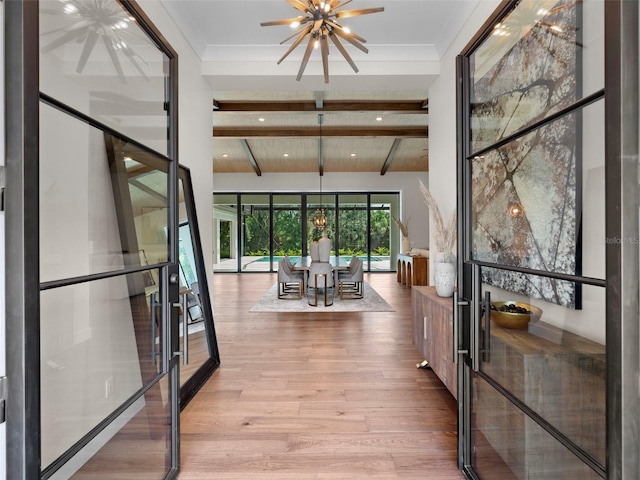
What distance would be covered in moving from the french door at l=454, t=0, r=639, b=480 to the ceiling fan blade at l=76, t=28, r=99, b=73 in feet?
6.16

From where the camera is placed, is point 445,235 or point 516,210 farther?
point 445,235

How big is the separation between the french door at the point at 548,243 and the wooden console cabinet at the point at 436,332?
56 centimetres

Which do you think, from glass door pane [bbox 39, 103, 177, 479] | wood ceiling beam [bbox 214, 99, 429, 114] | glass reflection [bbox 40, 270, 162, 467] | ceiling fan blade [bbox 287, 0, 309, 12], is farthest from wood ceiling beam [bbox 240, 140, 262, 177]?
glass reflection [bbox 40, 270, 162, 467]

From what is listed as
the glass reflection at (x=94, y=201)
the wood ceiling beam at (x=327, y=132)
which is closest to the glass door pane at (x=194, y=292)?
the glass reflection at (x=94, y=201)

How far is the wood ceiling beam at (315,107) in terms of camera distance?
230 inches

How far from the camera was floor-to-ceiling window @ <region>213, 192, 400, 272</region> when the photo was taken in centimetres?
1010

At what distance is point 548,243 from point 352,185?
28.8 feet

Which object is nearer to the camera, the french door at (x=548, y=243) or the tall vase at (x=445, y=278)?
the french door at (x=548, y=243)

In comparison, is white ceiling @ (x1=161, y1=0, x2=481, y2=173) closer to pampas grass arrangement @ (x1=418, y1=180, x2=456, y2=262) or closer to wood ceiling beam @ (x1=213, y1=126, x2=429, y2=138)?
pampas grass arrangement @ (x1=418, y1=180, x2=456, y2=262)

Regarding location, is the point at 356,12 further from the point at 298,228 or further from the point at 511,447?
the point at 298,228

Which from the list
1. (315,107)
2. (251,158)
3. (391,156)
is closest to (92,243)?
(315,107)

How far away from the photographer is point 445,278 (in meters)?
2.54

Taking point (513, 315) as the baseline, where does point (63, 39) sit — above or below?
above

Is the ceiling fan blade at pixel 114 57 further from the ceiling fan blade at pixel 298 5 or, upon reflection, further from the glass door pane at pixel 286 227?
the glass door pane at pixel 286 227
